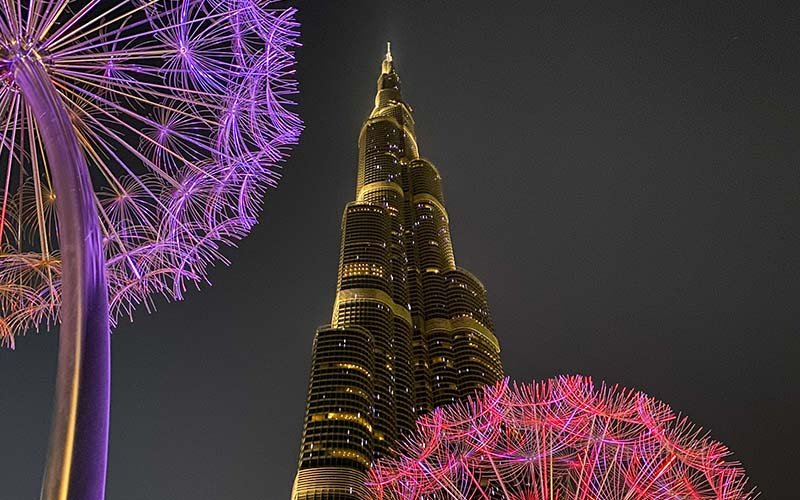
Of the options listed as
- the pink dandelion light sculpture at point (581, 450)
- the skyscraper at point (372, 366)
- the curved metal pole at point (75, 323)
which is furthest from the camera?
the skyscraper at point (372, 366)

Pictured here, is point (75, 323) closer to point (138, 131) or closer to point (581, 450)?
point (138, 131)

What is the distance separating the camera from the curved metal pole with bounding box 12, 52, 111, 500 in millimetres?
9577

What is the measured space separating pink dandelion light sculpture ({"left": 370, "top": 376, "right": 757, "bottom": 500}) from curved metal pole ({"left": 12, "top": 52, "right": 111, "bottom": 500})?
75.9 feet

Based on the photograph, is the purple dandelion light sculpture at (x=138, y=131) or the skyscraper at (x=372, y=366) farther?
the skyscraper at (x=372, y=366)

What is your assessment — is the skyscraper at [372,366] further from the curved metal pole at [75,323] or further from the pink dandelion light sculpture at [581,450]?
the curved metal pole at [75,323]

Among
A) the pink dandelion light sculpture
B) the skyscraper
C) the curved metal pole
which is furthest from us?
the skyscraper

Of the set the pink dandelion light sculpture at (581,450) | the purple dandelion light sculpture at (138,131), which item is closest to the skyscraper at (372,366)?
the pink dandelion light sculpture at (581,450)

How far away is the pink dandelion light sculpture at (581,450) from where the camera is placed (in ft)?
99.8

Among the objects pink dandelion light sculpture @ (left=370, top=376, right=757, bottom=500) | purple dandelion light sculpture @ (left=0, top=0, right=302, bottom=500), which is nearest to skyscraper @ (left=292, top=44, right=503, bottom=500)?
pink dandelion light sculpture @ (left=370, top=376, right=757, bottom=500)

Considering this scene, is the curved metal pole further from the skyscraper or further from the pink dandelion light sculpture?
the skyscraper

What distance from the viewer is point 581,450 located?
31766 mm

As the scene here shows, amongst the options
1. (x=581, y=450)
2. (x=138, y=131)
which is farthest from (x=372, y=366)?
(x=138, y=131)

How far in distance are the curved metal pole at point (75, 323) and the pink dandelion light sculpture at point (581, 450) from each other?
23.1 m

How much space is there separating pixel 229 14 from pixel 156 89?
9.80 ft
